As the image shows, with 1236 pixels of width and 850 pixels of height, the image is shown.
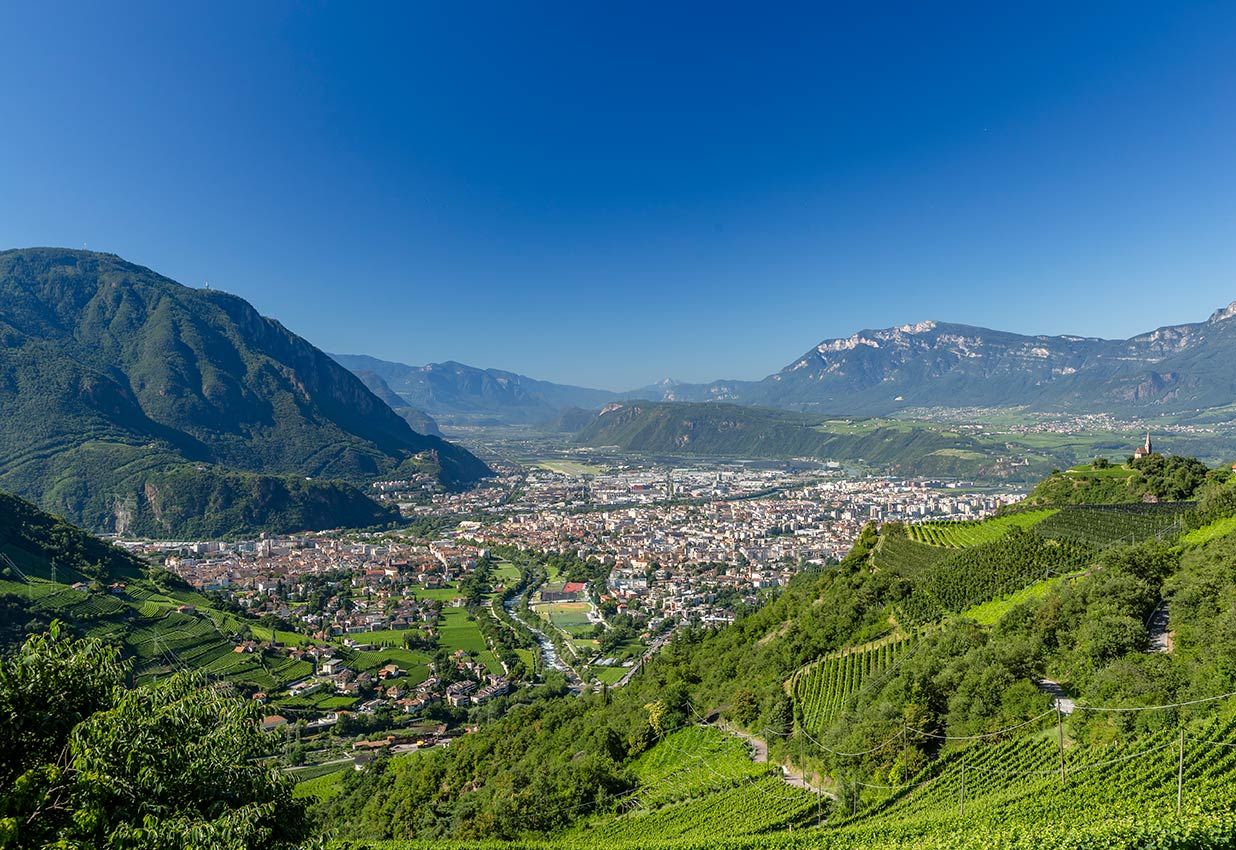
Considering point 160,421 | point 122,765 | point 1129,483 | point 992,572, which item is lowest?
point 992,572

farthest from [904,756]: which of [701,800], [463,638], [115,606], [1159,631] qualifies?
[115,606]

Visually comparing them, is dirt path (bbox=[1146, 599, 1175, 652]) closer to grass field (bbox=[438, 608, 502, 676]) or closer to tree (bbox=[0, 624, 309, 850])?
tree (bbox=[0, 624, 309, 850])

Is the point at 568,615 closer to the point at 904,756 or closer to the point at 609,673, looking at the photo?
the point at 609,673

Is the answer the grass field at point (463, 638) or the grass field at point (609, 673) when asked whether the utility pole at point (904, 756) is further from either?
the grass field at point (463, 638)

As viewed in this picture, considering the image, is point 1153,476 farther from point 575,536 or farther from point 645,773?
point 575,536

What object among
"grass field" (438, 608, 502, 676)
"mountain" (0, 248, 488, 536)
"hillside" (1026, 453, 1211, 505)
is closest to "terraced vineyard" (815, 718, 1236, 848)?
"hillside" (1026, 453, 1211, 505)

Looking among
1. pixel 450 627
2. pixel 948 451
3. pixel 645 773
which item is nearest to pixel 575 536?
pixel 450 627
